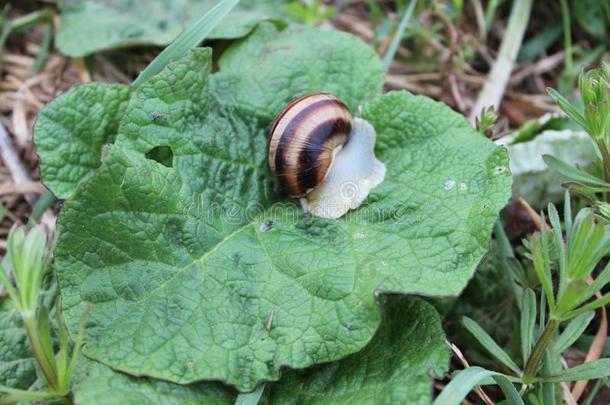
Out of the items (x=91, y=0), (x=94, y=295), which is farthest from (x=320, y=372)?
(x=91, y=0)

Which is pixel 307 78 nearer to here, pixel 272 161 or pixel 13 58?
pixel 272 161

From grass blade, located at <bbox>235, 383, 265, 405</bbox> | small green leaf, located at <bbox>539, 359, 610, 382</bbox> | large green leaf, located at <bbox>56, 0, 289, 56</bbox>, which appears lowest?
grass blade, located at <bbox>235, 383, 265, 405</bbox>

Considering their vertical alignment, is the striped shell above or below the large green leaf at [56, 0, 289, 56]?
A: below

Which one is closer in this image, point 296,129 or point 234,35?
point 296,129

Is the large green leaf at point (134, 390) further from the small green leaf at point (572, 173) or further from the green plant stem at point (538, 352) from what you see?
the small green leaf at point (572, 173)

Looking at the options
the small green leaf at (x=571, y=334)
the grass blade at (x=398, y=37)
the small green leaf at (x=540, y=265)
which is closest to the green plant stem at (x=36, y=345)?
the small green leaf at (x=540, y=265)

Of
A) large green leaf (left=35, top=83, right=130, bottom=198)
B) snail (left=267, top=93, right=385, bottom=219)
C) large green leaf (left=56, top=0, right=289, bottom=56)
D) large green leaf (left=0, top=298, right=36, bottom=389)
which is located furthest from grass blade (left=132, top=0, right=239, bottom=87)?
large green leaf (left=0, top=298, right=36, bottom=389)

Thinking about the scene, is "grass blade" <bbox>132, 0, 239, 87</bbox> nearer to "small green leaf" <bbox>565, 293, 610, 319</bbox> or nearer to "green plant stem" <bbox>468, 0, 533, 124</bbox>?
"green plant stem" <bbox>468, 0, 533, 124</bbox>
